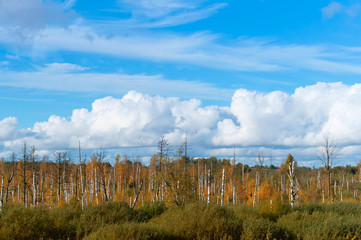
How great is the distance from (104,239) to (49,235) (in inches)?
210

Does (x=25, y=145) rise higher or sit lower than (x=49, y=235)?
higher

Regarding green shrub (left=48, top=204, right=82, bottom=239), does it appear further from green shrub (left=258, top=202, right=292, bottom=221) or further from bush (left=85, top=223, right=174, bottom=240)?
green shrub (left=258, top=202, right=292, bottom=221)

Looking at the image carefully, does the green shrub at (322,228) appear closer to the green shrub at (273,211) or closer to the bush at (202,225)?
the green shrub at (273,211)

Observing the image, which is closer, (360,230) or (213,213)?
(360,230)

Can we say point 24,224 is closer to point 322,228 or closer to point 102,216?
point 102,216

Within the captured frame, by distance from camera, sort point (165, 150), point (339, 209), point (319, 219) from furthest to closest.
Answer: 1. point (165, 150)
2. point (339, 209)
3. point (319, 219)

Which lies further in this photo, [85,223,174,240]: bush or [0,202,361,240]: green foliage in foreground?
[0,202,361,240]: green foliage in foreground

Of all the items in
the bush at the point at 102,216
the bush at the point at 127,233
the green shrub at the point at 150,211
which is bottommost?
the green shrub at the point at 150,211

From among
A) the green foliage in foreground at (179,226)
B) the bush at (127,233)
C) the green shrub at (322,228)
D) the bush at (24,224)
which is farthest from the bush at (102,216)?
the green shrub at (322,228)

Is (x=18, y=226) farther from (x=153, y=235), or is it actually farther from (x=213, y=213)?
(x=213, y=213)

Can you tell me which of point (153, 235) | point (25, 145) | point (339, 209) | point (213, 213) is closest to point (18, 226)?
point (153, 235)

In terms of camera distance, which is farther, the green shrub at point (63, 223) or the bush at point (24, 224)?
the green shrub at point (63, 223)

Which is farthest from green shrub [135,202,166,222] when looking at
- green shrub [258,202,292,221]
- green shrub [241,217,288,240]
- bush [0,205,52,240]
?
green shrub [241,217,288,240]

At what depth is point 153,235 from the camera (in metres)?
14.1
